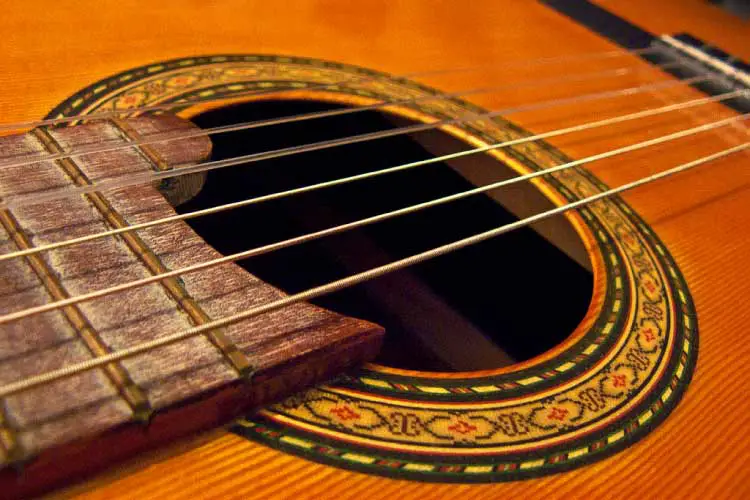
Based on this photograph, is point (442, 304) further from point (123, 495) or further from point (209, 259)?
point (123, 495)

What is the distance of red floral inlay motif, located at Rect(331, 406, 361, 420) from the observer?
0.43m

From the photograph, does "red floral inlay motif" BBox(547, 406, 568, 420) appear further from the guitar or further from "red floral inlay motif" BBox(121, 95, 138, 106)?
"red floral inlay motif" BBox(121, 95, 138, 106)

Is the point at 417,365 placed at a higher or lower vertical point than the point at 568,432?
lower

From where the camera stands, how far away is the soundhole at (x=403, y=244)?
832 millimetres

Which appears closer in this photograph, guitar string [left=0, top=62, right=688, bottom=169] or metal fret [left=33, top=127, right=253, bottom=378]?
metal fret [left=33, top=127, right=253, bottom=378]

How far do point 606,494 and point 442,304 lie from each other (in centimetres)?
50

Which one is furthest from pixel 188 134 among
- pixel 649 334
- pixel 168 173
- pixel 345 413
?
pixel 649 334

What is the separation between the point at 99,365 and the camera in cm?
35

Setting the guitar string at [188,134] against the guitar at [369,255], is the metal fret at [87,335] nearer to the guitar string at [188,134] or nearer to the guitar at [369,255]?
the guitar at [369,255]

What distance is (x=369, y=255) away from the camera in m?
0.97

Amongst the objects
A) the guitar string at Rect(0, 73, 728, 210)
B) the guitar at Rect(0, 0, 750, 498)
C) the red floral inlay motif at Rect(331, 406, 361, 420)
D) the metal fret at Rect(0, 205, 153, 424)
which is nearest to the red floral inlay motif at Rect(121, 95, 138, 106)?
the guitar at Rect(0, 0, 750, 498)

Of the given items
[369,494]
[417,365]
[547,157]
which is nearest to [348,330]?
[369,494]

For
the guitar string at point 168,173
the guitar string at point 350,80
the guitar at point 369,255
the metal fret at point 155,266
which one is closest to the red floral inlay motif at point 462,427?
the guitar at point 369,255

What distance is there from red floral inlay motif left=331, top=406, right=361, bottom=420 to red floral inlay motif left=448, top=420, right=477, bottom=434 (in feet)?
0.23
